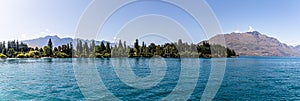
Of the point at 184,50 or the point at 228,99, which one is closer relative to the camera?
the point at 228,99

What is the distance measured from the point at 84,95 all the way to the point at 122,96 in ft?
11.0

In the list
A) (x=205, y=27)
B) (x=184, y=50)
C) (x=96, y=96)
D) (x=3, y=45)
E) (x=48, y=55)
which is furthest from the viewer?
(x=3, y=45)

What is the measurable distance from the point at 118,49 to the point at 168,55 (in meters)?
31.1

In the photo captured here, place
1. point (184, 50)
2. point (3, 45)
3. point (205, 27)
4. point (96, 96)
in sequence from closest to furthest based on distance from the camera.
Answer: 1. point (205, 27)
2. point (96, 96)
3. point (184, 50)
4. point (3, 45)

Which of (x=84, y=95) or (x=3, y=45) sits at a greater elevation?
(x=3, y=45)

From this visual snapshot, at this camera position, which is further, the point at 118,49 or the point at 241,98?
the point at 118,49

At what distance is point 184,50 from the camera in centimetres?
14125

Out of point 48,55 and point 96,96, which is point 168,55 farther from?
point 96,96

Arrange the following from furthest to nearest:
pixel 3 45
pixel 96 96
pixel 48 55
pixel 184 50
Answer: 1. pixel 3 45
2. pixel 48 55
3. pixel 184 50
4. pixel 96 96

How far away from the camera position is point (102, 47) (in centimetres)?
14588

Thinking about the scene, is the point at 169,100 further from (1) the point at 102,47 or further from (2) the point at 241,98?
(1) the point at 102,47

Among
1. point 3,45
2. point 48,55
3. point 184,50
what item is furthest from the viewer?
point 3,45

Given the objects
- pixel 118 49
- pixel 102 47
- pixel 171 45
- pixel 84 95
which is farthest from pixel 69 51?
pixel 84 95

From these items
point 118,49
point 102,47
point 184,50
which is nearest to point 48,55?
point 102,47
